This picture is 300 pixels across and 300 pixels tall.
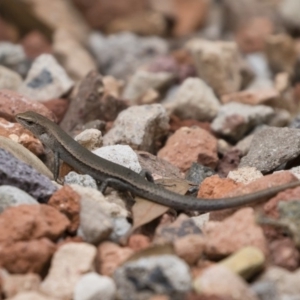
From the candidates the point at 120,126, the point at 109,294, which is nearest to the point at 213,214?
the point at 109,294

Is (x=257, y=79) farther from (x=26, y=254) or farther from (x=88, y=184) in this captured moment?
(x=26, y=254)

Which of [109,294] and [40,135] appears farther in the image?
[40,135]

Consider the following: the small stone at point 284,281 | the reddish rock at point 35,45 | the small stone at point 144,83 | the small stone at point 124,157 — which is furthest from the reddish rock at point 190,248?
the reddish rock at point 35,45

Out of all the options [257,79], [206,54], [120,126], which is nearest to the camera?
[120,126]

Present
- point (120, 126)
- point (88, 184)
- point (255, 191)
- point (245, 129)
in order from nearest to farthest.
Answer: point (255, 191) → point (88, 184) → point (120, 126) → point (245, 129)

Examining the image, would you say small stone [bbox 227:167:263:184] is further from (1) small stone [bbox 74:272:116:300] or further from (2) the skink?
(1) small stone [bbox 74:272:116:300]

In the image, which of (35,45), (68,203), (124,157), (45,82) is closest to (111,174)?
(124,157)

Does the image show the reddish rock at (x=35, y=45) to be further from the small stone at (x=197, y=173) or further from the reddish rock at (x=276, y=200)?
the reddish rock at (x=276, y=200)
